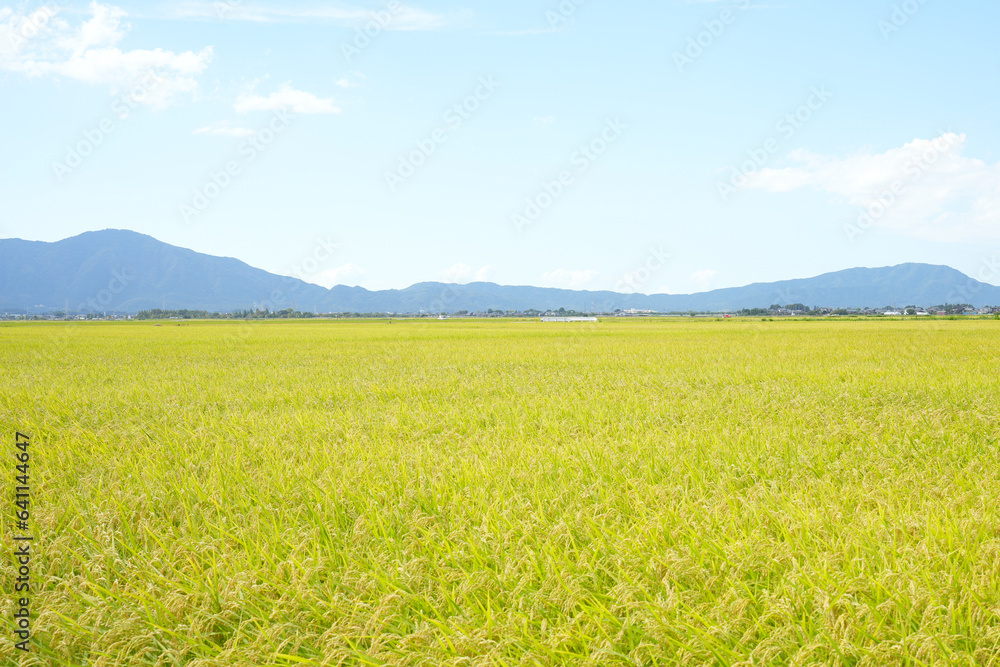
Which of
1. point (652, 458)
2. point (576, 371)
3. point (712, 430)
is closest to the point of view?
point (652, 458)

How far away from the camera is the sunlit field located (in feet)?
8.63

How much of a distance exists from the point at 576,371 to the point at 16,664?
13687 mm

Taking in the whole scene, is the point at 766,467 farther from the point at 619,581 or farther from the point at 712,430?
the point at 619,581

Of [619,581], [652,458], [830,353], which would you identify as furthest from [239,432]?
[830,353]

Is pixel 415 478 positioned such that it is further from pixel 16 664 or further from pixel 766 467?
pixel 766 467

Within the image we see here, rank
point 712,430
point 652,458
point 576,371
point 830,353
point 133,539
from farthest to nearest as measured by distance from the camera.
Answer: point 830,353, point 576,371, point 712,430, point 652,458, point 133,539

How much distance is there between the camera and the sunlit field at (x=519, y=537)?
2.63 meters

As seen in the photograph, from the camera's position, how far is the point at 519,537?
3.76 meters

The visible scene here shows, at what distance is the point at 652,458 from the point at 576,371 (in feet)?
33.3

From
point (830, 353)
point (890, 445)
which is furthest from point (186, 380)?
point (830, 353)

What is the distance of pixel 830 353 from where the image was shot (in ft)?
67.2

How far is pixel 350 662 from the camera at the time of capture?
2.68 metres

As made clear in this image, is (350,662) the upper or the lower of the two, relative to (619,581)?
lower

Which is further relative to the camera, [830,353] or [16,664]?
[830,353]
